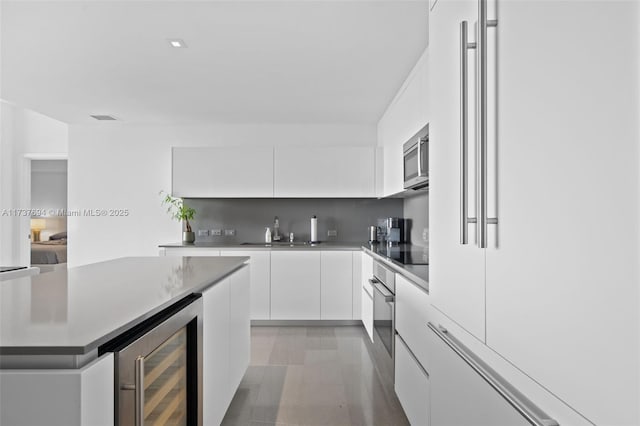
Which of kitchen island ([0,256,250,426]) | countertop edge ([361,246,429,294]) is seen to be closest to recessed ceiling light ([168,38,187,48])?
kitchen island ([0,256,250,426])

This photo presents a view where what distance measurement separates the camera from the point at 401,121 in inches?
151

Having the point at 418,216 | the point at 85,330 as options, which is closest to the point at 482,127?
the point at 85,330

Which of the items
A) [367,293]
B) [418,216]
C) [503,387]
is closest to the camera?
[503,387]

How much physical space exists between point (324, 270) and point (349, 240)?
31.0 inches

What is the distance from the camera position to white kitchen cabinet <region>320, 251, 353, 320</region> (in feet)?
15.7

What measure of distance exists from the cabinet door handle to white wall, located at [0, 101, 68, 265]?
6.45m

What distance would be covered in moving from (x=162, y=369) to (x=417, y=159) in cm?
202

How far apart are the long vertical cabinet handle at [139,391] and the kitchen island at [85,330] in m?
0.10

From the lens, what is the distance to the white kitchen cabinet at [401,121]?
3.06 meters

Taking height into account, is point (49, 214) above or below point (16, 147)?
below

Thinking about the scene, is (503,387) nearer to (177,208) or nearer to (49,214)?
(177,208)

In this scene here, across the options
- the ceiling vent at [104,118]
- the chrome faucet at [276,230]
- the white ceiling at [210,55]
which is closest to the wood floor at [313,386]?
the chrome faucet at [276,230]

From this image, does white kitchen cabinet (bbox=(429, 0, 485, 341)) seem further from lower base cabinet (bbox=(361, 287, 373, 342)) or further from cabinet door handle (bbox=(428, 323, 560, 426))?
lower base cabinet (bbox=(361, 287, 373, 342))

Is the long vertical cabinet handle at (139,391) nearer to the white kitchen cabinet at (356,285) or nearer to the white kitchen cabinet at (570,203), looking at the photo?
the white kitchen cabinet at (570,203)
